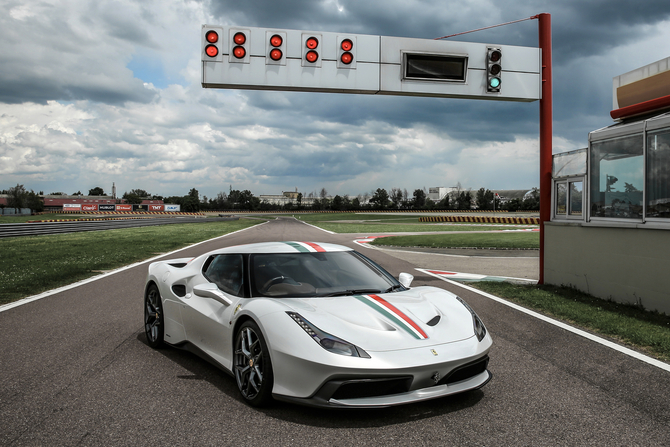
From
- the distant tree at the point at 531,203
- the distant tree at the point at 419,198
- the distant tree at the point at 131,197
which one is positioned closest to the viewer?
the distant tree at the point at 531,203

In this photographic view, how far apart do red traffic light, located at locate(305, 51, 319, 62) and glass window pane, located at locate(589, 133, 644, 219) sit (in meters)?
5.37

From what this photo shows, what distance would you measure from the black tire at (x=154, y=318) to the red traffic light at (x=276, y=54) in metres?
5.93

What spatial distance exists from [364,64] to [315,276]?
6.91 m

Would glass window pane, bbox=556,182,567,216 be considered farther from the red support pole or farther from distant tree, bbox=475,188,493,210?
distant tree, bbox=475,188,493,210

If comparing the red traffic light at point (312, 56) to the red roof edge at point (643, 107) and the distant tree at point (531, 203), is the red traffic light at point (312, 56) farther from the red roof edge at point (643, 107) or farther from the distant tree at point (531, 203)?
the distant tree at point (531, 203)

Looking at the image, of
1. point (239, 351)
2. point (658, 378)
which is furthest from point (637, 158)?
point (239, 351)

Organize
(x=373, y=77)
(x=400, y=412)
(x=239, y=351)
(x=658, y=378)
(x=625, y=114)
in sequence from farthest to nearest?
(x=373, y=77) < (x=625, y=114) < (x=658, y=378) < (x=239, y=351) < (x=400, y=412)

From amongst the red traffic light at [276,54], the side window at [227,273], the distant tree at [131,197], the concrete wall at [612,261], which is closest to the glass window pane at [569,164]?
the concrete wall at [612,261]

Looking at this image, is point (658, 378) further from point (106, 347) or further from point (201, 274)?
point (106, 347)

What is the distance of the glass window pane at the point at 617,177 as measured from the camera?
7.64m

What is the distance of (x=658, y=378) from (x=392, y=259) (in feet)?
36.3

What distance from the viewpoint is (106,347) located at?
5293 mm

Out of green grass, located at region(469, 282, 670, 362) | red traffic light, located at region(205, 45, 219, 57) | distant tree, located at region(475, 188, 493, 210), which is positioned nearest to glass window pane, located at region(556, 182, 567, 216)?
green grass, located at region(469, 282, 670, 362)

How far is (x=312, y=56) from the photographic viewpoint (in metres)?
10.0
